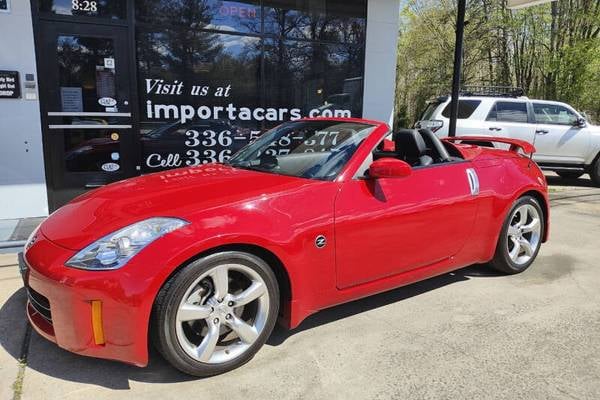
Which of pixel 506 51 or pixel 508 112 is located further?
pixel 506 51

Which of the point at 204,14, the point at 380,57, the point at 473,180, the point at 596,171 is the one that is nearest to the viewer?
the point at 473,180

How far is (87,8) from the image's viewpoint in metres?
6.43

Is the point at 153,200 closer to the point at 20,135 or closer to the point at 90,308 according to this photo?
the point at 90,308

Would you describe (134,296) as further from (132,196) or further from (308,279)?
(308,279)

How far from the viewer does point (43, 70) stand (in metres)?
6.32

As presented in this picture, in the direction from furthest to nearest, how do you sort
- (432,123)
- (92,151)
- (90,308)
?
(432,123) < (92,151) < (90,308)

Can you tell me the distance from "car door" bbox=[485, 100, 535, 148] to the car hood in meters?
8.09

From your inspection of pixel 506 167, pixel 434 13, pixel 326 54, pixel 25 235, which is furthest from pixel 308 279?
pixel 434 13

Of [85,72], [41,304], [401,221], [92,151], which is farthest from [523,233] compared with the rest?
[85,72]

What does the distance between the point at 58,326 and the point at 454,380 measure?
7.27 feet

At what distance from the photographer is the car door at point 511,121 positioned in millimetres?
10305

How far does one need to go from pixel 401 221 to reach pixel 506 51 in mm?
18437

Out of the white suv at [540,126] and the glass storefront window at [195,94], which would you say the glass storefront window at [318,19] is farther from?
the white suv at [540,126]

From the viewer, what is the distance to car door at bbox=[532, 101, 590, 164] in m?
10.5
